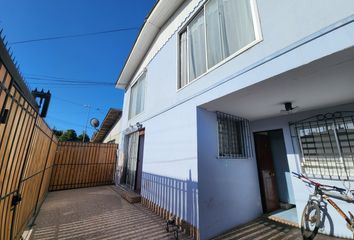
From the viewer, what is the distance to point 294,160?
4.03 meters

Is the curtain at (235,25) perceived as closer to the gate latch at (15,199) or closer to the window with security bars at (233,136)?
the window with security bars at (233,136)

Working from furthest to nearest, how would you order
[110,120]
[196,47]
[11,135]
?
[110,120]
[196,47]
[11,135]

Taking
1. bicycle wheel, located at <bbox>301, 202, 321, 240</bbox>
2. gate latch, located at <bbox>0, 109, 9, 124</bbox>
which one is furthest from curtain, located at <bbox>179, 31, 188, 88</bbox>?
bicycle wheel, located at <bbox>301, 202, 321, 240</bbox>

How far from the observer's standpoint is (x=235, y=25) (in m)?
3.10

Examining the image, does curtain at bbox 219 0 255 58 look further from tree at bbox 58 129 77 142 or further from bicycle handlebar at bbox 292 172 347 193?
tree at bbox 58 129 77 142

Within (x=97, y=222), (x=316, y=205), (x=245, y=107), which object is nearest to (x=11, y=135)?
(x=97, y=222)

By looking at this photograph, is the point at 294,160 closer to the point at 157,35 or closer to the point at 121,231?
the point at 121,231

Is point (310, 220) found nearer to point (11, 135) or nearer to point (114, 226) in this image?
point (114, 226)

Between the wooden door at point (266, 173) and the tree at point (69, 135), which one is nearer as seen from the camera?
the wooden door at point (266, 173)

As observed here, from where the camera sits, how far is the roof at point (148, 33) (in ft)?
17.2

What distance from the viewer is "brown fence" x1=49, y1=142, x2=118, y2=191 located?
8125 millimetres

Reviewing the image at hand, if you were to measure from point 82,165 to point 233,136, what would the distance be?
8446 mm

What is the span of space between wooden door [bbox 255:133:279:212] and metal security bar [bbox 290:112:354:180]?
3.50ft

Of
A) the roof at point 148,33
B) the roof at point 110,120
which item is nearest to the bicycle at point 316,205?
the roof at point 148,33
